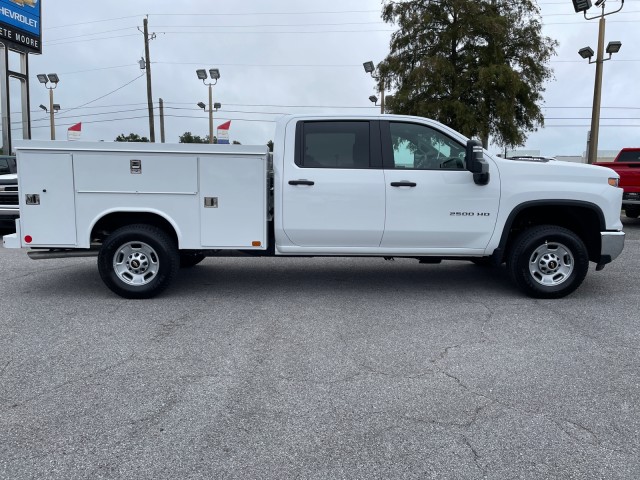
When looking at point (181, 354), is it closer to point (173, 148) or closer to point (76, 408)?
point (76, 408)

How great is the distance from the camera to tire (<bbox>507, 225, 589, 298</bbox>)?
6215mm

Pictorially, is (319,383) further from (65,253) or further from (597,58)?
(597,58)

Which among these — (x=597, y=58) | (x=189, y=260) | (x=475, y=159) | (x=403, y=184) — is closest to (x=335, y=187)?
(x=403, y=184)

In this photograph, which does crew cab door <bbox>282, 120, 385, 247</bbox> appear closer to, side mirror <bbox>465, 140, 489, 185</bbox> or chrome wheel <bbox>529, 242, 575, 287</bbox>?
side mirror <bbox>465, 140, 489, 185</bbox>

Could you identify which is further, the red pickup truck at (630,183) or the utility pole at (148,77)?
the utility pole at (148,77)

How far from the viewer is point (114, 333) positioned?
16.6 ft

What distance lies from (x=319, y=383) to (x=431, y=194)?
2.94 meters

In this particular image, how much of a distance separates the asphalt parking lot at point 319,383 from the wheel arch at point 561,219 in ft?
2.09

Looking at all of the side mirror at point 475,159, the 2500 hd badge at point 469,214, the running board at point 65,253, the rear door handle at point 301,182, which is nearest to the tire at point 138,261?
the running board at point 65,253

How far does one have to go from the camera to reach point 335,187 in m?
6.05

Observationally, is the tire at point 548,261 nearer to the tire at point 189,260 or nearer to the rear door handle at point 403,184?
the rear door handle at point 403,184

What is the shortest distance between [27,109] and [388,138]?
27.3 m

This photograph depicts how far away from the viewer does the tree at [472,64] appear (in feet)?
65.8

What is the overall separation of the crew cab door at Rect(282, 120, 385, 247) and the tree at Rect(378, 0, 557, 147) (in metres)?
14.9
